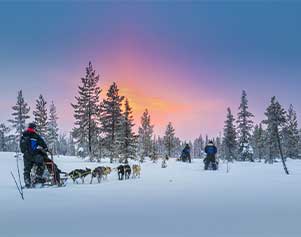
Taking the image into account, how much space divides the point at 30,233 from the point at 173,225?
101 inches

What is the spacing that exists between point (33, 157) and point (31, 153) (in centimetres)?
19

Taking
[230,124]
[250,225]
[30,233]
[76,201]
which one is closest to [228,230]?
[250,225]

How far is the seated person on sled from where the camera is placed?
43.7 feet

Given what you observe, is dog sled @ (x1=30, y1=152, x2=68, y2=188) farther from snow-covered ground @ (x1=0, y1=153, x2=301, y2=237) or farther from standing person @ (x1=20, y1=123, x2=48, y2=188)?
snow-covered ground @ (x1=0, y1=153, x2=301, y2=237)

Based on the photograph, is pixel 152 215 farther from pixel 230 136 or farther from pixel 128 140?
pixel 230 136

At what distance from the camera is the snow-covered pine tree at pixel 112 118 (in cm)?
3753

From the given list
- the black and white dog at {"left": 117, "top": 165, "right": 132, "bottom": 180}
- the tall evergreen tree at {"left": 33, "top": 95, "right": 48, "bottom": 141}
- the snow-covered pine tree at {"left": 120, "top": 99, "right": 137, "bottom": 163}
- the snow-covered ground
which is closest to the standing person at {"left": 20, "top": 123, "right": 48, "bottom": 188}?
the snow-covered ground

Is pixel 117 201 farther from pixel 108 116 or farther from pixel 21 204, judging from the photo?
pixel 108 116

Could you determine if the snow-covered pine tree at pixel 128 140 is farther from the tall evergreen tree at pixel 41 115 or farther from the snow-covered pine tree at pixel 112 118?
the tall evergreen tree at pixel 41 115

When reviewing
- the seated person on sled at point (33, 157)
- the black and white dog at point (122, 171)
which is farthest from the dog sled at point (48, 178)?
the black and white dog at point (122, 171)

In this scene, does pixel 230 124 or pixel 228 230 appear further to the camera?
pixel 230 124

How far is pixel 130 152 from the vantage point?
1469 inches

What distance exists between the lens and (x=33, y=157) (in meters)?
13.4

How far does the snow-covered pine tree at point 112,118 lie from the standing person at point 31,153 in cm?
2336
